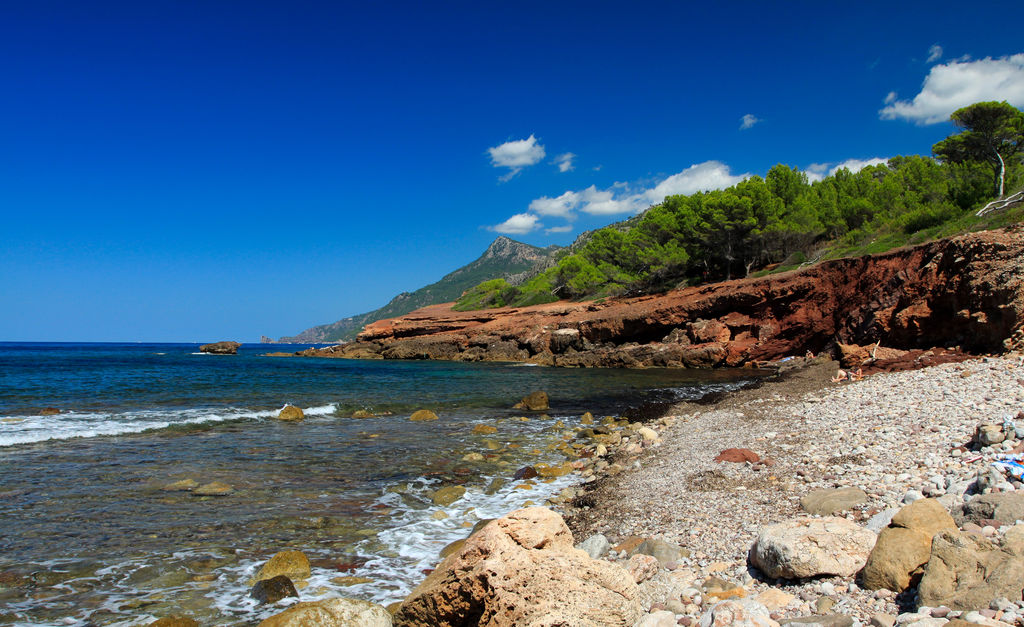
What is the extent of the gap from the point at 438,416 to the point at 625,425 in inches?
236

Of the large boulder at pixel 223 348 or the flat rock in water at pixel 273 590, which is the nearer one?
the flat rock in water at pixel 273 590

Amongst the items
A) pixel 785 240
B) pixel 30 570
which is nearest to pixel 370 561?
pixel 30 570

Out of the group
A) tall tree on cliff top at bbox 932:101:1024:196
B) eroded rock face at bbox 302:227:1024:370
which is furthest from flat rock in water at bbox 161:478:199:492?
tall tree on cliff top at bbox 932:101:1024:196

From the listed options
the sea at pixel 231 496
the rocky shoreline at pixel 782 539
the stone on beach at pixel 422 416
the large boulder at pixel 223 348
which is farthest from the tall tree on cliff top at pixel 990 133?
the large boulder at pixel 223 348

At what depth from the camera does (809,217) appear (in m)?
40.2

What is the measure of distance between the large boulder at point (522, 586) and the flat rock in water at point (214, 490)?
5.54 m

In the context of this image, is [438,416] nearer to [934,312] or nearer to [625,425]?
[625,425]

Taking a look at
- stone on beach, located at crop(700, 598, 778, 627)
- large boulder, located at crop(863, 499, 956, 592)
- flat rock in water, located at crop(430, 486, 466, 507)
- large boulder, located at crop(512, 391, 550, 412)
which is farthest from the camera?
large boulder, located at crop(512, 391, 550, 412)

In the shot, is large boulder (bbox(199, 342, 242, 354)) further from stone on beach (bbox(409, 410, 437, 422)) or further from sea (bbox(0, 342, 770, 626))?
stone on beach (bbox(409, 410, 437, 422))

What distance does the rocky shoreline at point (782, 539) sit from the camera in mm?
3309

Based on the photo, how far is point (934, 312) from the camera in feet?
58.0

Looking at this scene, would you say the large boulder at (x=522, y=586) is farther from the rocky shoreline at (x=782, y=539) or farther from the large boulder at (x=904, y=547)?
the large boulder at (x=904, y=547)

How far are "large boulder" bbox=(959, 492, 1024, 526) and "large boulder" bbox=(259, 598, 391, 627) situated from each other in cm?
481

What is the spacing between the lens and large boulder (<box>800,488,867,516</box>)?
515 cm
